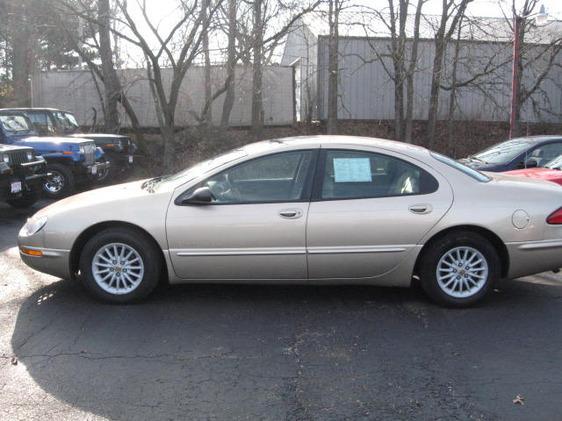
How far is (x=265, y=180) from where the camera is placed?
17.3ft

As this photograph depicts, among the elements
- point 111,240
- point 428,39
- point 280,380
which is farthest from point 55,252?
point 428,39

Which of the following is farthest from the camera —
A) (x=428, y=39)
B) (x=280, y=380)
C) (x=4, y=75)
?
(x=4, y=75)

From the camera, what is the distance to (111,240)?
17.0 feet

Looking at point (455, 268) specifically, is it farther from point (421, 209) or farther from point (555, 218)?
point (555, 218)

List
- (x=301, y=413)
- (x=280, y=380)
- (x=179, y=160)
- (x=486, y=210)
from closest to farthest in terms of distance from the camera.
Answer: (x=301, y=413), (x=280, y=380), (x=486, y=210), (x=179, y=160)

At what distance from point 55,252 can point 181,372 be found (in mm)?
1943

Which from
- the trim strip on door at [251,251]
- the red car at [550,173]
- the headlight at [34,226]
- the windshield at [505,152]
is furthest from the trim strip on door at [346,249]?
the windshield at [505,152]

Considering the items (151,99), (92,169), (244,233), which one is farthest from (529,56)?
(244,233)

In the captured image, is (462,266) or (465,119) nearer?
(462,266)

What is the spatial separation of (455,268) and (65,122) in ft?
39.9

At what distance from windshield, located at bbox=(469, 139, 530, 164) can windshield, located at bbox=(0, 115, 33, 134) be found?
9129 millimetres

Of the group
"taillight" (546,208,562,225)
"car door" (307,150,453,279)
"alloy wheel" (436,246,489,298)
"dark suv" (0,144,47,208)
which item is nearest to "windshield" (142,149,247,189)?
"car door" (307,150,453,279)

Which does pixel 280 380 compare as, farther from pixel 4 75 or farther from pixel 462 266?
pixel 4 75

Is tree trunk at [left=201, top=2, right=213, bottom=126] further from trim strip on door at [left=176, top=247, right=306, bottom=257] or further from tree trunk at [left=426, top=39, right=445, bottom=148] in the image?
trim strip on door at [left=176, top=247, right=306, bottom=257]
